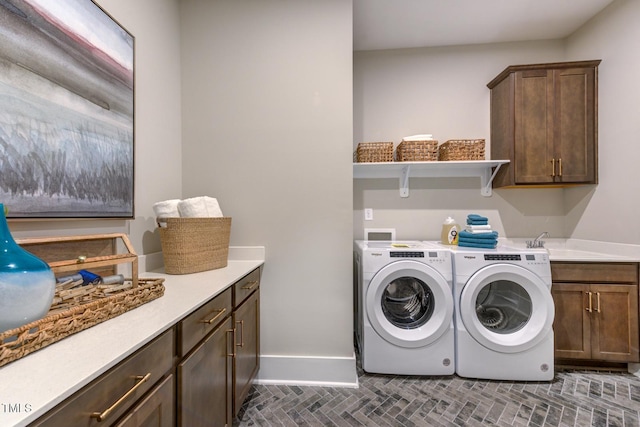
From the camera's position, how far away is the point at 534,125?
2.14 m

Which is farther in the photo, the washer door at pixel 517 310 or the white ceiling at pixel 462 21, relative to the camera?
the white ceiling at pixel 462 21

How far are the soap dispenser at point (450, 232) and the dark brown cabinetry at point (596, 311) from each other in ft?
2.19

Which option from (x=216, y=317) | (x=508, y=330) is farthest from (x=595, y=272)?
(x=216, y=317)

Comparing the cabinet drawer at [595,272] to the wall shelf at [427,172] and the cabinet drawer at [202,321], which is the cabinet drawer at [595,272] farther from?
the cabinet drawer at [202,321]

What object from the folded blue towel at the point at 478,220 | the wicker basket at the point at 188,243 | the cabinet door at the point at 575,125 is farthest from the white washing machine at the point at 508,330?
the wicker basket at the point at 188,243

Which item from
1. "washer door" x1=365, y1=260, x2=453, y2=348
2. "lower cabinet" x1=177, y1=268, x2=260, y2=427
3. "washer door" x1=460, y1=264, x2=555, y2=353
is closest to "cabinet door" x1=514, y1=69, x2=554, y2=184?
"washer door" x1=460, y1=264, x2=555, y2=353

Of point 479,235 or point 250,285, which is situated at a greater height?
point 479,235

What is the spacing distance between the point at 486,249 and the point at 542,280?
1.23 feet

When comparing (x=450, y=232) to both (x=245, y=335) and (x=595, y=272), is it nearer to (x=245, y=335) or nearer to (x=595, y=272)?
(x=595, y=272)

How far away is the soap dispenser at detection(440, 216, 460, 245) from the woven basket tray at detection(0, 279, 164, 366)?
218cm

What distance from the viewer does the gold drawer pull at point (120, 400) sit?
561 millimetres

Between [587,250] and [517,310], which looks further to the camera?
[587,250]

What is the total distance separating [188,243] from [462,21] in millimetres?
2724

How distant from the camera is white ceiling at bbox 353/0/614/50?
201cm
